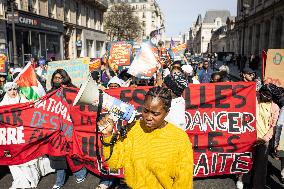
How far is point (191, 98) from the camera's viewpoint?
4.88 metres

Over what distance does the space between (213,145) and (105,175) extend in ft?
6.09

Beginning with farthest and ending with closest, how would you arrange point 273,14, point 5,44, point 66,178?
point 273,14
point 5,44
point 66,178

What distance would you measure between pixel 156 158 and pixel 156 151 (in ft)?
0.17

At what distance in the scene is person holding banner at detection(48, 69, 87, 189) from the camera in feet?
15.8

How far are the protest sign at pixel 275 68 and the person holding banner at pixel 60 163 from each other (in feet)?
13.5

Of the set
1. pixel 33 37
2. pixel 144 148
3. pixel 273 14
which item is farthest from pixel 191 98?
pixel 273 14

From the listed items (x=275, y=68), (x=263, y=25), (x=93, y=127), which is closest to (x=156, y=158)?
(x=93, y=127)

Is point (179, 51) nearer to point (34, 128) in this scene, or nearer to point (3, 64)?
point (3, 64)

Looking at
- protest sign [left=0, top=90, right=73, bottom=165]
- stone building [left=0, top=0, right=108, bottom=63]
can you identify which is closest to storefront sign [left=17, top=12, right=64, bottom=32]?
stone building [left=0, top=0, right=108, bottom=63]

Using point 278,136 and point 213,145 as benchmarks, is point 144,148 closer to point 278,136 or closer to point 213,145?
point 213,145

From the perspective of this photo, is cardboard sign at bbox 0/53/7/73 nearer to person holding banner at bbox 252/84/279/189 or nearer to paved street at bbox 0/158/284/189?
paved street at bbox 0/158/284/189

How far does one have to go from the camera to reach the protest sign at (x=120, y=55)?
9.65 m

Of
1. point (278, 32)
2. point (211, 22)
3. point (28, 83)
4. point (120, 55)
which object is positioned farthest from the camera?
point (211, 22)

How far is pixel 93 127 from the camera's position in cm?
488
